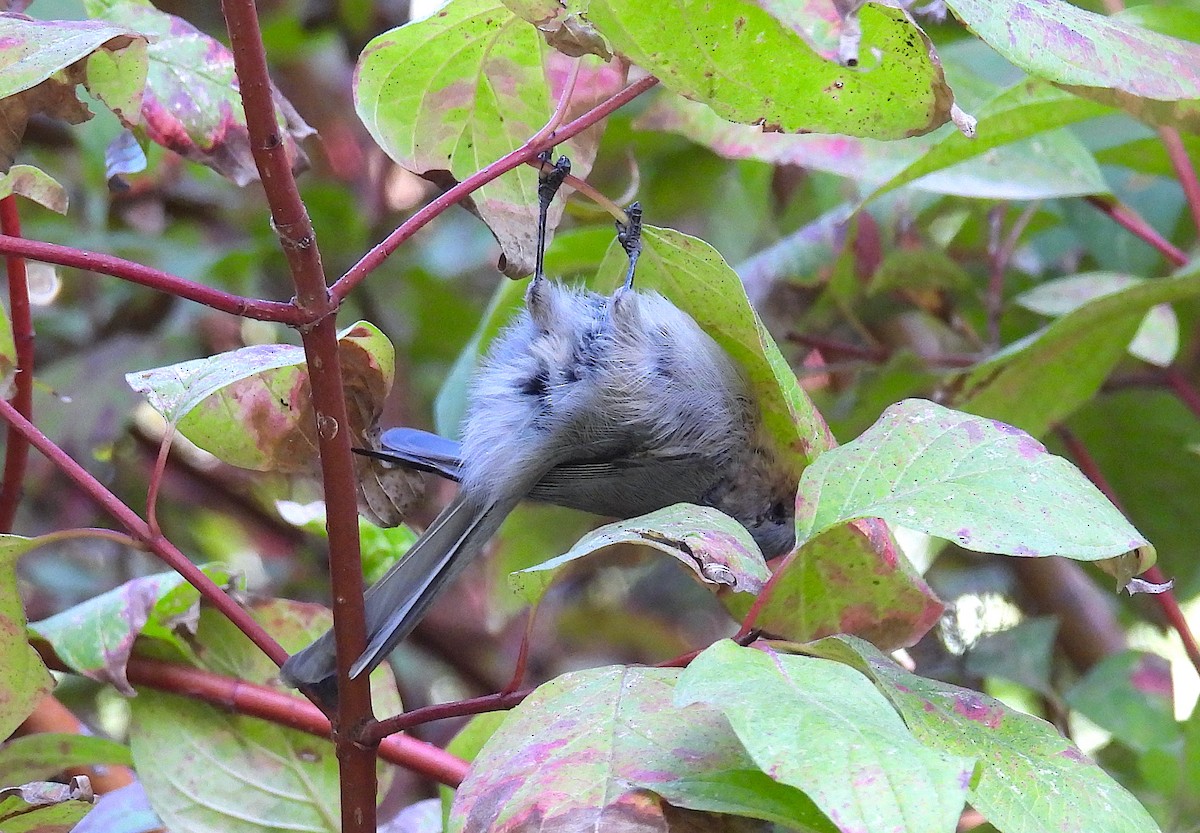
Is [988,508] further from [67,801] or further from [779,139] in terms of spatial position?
[779,139]

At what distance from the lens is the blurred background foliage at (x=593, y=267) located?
2027mm

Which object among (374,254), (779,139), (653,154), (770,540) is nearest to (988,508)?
(374,254)

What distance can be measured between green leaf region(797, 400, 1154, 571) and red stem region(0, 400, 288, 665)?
0.48m

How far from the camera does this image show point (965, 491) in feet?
2.99

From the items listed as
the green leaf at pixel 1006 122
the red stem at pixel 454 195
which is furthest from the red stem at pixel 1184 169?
the red stem at pixel 454 195

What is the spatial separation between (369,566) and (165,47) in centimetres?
72

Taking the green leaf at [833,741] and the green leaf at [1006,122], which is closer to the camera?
the green leaf at [833,741]

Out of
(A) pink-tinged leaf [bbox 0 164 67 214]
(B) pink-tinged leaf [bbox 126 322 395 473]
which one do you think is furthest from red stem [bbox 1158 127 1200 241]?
(A) pink-tinged leaf [bbox 0 164 67 214]

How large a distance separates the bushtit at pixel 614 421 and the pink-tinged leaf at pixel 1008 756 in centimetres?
85

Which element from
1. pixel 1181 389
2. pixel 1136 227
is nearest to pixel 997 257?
pixel 1136 227

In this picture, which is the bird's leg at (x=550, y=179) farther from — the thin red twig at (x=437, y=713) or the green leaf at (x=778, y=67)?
the thin red twig at (x=437, y=713)

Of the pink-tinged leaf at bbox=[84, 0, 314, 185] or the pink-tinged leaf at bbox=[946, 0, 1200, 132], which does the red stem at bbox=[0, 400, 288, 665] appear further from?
the pink-tinged leaf at bbox=[946, 0, 1200, 132]

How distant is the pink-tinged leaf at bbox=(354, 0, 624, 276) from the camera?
3.82ft

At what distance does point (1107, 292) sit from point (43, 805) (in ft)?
4.96
